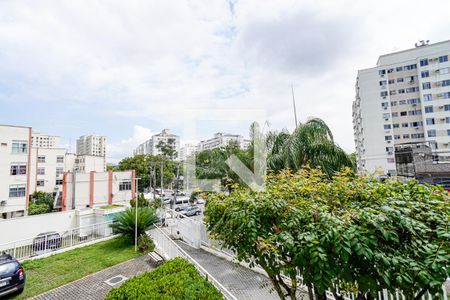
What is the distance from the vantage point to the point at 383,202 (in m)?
2.45

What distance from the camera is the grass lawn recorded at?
575cm

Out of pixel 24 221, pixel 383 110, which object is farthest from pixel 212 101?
pixel 383 110

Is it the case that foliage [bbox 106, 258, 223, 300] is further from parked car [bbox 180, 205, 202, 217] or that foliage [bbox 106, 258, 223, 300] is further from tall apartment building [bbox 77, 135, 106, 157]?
tall apartment building [bbox 77, 135, 106, 157]

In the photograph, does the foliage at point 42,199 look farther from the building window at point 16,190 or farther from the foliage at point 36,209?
the building window at point 16,190

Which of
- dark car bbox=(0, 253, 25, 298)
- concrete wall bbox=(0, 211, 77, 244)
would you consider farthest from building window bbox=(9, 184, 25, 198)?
dark car bbox=(0, 253, 25, 298)

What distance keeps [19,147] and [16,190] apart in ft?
14.3

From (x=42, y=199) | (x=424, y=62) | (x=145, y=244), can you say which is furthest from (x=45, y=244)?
(x=424, y=62)

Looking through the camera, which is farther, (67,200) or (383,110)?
(383,110)

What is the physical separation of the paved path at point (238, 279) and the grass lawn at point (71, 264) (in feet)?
9.19

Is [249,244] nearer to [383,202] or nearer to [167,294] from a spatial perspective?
[167,294]

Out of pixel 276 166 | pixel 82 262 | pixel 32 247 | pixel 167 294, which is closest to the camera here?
pixel 167 294

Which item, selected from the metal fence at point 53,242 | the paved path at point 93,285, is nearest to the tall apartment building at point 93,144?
the metal fence at point 53,242

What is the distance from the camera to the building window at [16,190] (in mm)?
21859

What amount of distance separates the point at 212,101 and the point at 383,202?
12223 mm
